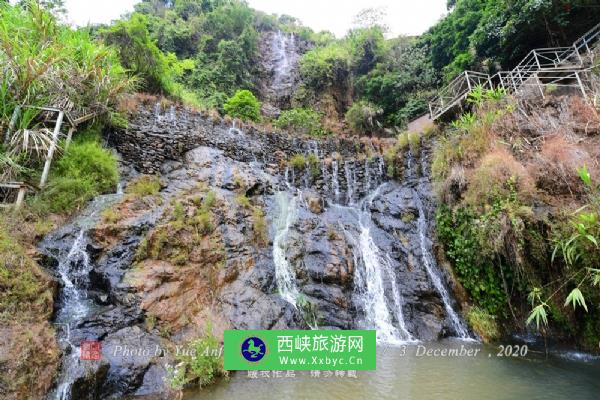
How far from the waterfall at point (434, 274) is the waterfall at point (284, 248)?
3.15 metres

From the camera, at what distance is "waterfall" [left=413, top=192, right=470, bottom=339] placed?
6.34m

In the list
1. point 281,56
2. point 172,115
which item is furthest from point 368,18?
point 172,115

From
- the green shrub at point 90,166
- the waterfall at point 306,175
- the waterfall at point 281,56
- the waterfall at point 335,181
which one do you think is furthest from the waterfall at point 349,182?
the waterfall at point 281,56

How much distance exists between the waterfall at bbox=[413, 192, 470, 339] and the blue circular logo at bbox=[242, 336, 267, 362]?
403 cm

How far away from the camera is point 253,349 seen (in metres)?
4.61

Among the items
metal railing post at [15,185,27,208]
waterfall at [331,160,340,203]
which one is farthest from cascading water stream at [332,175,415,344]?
metal railing post at [15,185,27,208]

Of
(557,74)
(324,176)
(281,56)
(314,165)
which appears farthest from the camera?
(281,56)

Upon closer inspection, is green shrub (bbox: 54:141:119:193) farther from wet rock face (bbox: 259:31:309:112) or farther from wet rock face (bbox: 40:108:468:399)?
wet rock face (bbox: 259:31:309:112)

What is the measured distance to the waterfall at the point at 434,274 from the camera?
6336 mm

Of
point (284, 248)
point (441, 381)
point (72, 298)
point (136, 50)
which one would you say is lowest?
point (441, 381)

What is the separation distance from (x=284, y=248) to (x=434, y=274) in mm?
3445

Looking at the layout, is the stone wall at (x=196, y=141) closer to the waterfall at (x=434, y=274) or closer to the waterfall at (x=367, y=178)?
the waterfall at (x=367, y=178)

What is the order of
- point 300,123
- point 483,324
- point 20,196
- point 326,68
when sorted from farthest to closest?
point 326,68, point 300,123, point 483,324, point 20,196

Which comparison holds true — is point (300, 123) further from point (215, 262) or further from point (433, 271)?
point (215, 262)
